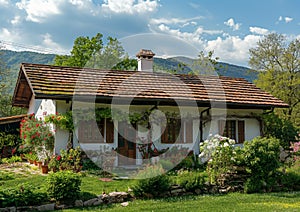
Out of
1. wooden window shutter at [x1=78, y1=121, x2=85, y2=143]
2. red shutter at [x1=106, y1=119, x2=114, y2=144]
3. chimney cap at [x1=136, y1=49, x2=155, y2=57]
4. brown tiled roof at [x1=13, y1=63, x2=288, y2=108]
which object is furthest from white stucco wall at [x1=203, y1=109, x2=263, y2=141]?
wooden window shutter at [x1=78, y1=121, x2=85, y2=143]

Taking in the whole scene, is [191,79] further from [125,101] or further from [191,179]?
[191,179]

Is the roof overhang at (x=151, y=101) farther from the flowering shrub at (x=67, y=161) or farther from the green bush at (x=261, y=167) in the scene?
the green bush at (x=261, y=167)

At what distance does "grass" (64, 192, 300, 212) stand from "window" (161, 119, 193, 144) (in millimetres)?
5592

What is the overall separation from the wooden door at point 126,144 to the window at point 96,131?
16.4 inches

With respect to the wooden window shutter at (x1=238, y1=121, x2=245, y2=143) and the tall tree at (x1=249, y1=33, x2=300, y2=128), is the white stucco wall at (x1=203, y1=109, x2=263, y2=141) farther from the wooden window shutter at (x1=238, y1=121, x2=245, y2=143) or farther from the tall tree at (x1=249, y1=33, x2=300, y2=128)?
the tall tree at (x1=249, y1=33, x2=300, y2=128)

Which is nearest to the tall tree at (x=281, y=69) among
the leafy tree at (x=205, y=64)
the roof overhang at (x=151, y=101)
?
the leafy tree at (x=205, y=64)

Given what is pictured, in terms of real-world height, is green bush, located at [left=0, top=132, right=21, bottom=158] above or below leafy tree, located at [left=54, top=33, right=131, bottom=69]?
below

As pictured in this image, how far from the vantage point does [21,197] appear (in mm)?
7793

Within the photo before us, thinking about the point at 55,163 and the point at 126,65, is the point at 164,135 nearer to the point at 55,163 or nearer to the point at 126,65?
the point at 55,163

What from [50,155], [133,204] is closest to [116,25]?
[50,155]

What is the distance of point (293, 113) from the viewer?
28516mm

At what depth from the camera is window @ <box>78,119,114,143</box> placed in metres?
13.4

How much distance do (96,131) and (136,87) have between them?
2.76 m

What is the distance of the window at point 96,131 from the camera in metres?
13.4
